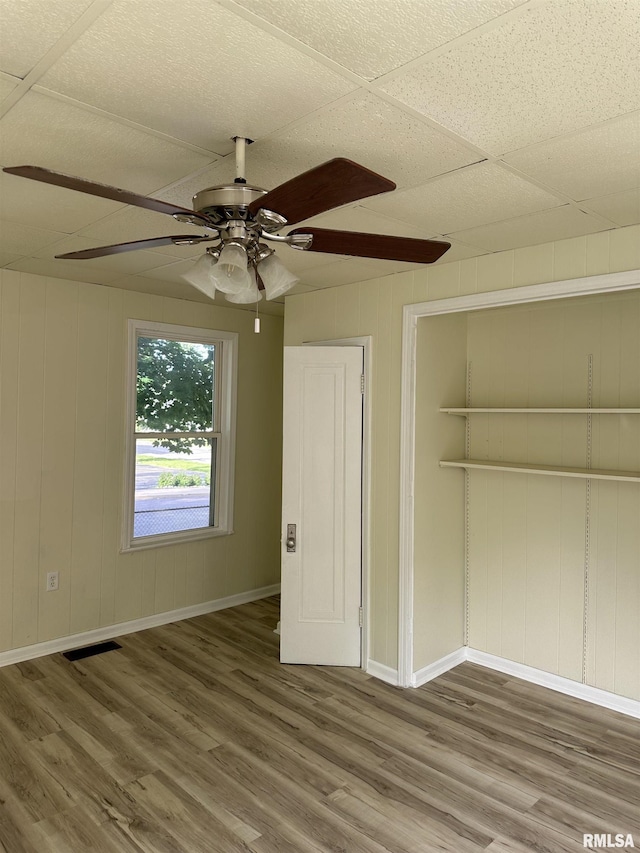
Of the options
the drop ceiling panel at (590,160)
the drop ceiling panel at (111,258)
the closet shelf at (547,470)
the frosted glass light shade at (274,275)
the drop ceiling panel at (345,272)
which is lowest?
the closet shelf at (547,470)

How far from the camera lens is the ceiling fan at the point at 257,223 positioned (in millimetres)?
1410

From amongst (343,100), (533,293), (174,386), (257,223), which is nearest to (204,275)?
(257,223)

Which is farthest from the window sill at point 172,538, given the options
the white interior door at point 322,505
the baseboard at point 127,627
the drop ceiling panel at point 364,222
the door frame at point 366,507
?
the drop ceiling panel at point 364,222

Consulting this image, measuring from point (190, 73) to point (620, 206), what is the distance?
1870 millimetres

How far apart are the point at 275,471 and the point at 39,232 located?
9.94 ft

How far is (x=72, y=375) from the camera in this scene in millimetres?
4172

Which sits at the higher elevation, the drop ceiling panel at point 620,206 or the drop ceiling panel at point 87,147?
the drop ceiling panel at point 620,206

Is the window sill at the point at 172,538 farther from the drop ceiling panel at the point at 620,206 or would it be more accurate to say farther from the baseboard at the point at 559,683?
the drop ceiling panel at the point at 620,206

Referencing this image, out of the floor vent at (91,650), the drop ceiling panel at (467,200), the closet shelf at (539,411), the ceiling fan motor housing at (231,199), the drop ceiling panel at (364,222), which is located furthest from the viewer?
the floor vent at (91,650)

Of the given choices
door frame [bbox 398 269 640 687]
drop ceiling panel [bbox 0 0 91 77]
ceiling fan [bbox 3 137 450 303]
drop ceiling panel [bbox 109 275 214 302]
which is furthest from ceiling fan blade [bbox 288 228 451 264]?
drop ceiling panel [bbox 109 275 214 302]

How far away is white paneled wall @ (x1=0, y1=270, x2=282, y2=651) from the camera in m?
3.92

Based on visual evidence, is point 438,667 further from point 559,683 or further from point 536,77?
point 536,77

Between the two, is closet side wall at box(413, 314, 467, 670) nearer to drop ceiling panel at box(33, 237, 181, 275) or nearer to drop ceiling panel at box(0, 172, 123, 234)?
drop ceiling panel at box(33, 237, 181, 275)

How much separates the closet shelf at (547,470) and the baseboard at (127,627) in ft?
7.82
